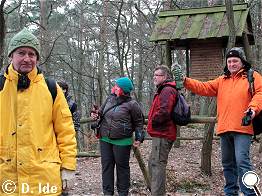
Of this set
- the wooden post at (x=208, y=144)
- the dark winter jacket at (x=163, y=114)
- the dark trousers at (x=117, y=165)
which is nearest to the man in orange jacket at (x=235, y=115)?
the dark winter jacket at (x=163, y=114)

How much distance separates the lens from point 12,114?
3008 mm

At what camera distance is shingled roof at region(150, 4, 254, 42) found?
7.82 m

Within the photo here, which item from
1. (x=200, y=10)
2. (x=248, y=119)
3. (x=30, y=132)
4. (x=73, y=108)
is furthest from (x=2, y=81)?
(x=200, y=10)

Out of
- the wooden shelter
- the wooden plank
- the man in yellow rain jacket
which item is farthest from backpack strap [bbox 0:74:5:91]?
the wooden plank

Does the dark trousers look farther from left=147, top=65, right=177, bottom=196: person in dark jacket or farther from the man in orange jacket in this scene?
the man in orange jacket

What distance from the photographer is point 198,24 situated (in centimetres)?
Result: 806

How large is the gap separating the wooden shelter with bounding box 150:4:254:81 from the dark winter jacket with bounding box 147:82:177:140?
2.62 meters

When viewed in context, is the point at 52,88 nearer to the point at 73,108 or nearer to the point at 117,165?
the point at 117,165

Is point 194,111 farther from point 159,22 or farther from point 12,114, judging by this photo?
point 12,114

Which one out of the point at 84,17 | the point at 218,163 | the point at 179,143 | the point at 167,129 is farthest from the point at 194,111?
the point at 84,17

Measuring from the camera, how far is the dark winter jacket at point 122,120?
5.81 meters

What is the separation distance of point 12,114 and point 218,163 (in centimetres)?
700

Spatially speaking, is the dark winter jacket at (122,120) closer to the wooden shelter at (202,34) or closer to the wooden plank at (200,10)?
the wooden shelter at (202,34)

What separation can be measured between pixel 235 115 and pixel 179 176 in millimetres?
3335
